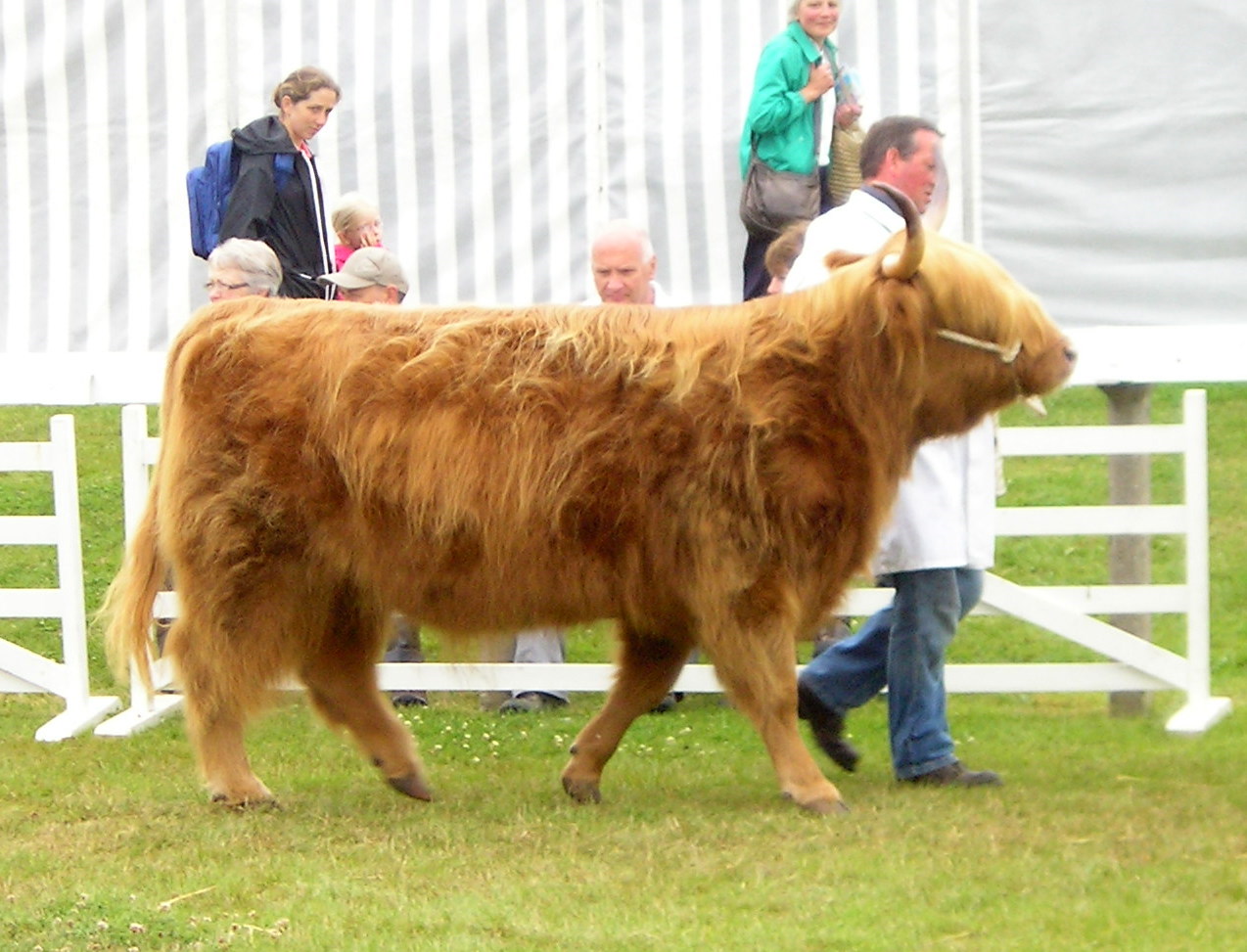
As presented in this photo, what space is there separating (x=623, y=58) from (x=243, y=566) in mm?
5700

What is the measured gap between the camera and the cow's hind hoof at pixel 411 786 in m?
6.13

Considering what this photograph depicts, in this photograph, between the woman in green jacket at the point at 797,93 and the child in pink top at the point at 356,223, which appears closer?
the child in pink top at the point at 356,223

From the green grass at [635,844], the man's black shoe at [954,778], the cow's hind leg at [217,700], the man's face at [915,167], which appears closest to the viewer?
the green grass at [635,844]

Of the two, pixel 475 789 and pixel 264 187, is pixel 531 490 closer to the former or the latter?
pixel 475 789

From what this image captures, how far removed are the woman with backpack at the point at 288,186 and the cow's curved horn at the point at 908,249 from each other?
3624 mm

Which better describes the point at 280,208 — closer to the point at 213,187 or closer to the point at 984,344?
the point at 213,187

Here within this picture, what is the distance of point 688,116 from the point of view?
10.9 metres

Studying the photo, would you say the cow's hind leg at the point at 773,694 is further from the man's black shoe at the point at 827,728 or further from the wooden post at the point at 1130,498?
the wooden post at the point at 1130,498

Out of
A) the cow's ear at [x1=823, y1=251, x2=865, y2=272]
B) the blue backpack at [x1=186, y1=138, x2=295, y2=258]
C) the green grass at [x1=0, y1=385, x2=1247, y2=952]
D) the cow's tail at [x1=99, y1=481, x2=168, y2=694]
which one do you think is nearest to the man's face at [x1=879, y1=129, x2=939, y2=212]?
the cow's ear at [x1=823, y1=251, x2=865, y2=272]

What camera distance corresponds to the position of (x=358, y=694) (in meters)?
6.15

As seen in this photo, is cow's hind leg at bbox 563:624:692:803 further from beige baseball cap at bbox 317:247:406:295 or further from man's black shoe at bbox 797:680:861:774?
beige baseball cap at bbox 317:247:406:295

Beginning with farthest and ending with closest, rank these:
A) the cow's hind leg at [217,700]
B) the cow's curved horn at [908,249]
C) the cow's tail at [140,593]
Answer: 1. the cow's tail at [140,593]
2. the cow's hind leg at [217,700]
3. the cow's curved horn at [908,249]

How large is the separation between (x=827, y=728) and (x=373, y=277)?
2598 millimetres

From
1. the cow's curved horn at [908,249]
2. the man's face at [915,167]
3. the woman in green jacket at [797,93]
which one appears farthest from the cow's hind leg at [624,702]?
the woman in green jacket at [797,93]
